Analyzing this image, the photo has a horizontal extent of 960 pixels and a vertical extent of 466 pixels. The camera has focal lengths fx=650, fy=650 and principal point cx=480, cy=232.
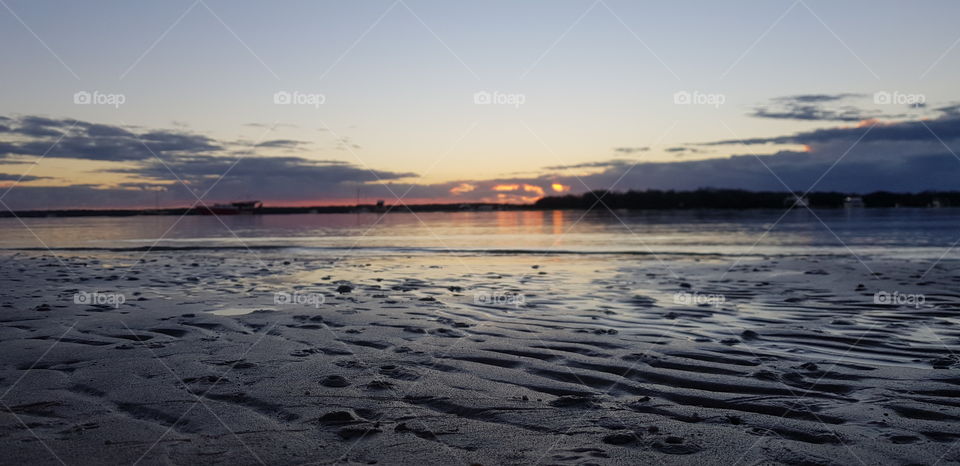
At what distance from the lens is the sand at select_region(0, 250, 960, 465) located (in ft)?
15.9

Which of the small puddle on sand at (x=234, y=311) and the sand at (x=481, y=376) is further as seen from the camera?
the small puddle on sand at (x=234, y=311)

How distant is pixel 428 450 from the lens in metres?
4.76

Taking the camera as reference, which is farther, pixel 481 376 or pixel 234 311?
pixel 234 311

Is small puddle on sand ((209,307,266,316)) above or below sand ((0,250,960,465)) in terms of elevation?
above

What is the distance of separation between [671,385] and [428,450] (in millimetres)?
2954

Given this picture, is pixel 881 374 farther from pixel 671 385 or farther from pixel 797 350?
pixel 671 385

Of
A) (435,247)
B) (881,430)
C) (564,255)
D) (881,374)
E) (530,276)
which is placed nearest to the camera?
(881,430)

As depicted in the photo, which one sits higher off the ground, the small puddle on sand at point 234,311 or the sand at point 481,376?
the small puddle on sand at point 234,311

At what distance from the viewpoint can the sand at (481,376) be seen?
4.85 meters

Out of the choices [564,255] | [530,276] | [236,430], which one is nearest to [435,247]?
[564,255]

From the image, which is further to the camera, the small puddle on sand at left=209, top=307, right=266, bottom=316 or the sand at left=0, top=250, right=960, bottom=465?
the small puddle on sand at left=209, top=307, right=266, bottom=316

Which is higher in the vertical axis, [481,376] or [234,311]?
[234,311]

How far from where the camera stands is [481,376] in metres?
6.95

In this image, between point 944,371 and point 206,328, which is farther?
point 206,328
